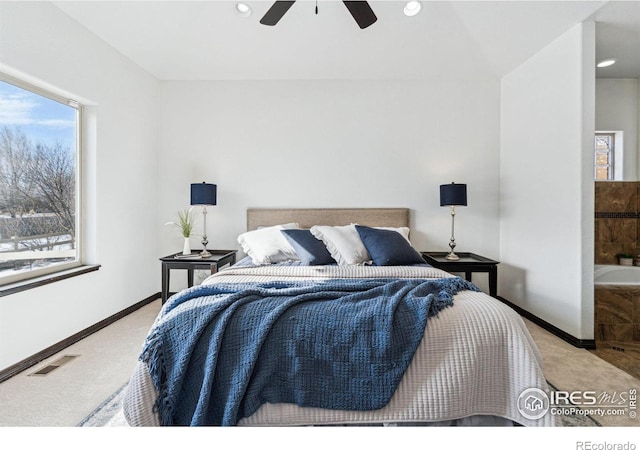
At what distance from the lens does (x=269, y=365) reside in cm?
147

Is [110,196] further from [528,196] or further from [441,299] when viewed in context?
[528,196]

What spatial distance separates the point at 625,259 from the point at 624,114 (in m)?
1.65

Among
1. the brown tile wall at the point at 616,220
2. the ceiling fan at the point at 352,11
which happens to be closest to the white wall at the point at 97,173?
the ceiling fan at the point at 352,11

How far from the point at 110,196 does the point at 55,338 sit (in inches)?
50.9

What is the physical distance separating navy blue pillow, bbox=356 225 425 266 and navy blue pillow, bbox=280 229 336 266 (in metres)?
0.36

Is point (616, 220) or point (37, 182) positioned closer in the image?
point (37, 182)

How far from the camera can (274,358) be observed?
4.86 ft

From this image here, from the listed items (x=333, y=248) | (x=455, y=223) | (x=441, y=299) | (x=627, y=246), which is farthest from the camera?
(x=455, y=223)

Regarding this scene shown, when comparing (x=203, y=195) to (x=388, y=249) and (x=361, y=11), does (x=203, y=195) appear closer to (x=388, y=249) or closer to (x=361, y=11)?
(x=388, y=249)

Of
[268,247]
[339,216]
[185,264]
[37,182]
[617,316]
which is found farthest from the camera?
[339,216]

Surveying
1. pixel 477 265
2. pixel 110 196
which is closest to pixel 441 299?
pixel 477 265

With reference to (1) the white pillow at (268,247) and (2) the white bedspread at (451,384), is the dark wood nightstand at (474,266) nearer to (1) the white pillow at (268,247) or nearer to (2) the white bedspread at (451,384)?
(1) the white pillow at (268,247)

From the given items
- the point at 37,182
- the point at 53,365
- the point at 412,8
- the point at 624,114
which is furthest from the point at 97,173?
the point at 624,114

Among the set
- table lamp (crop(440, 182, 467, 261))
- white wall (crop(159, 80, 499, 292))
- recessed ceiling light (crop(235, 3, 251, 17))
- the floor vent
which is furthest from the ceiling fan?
the floor vent
